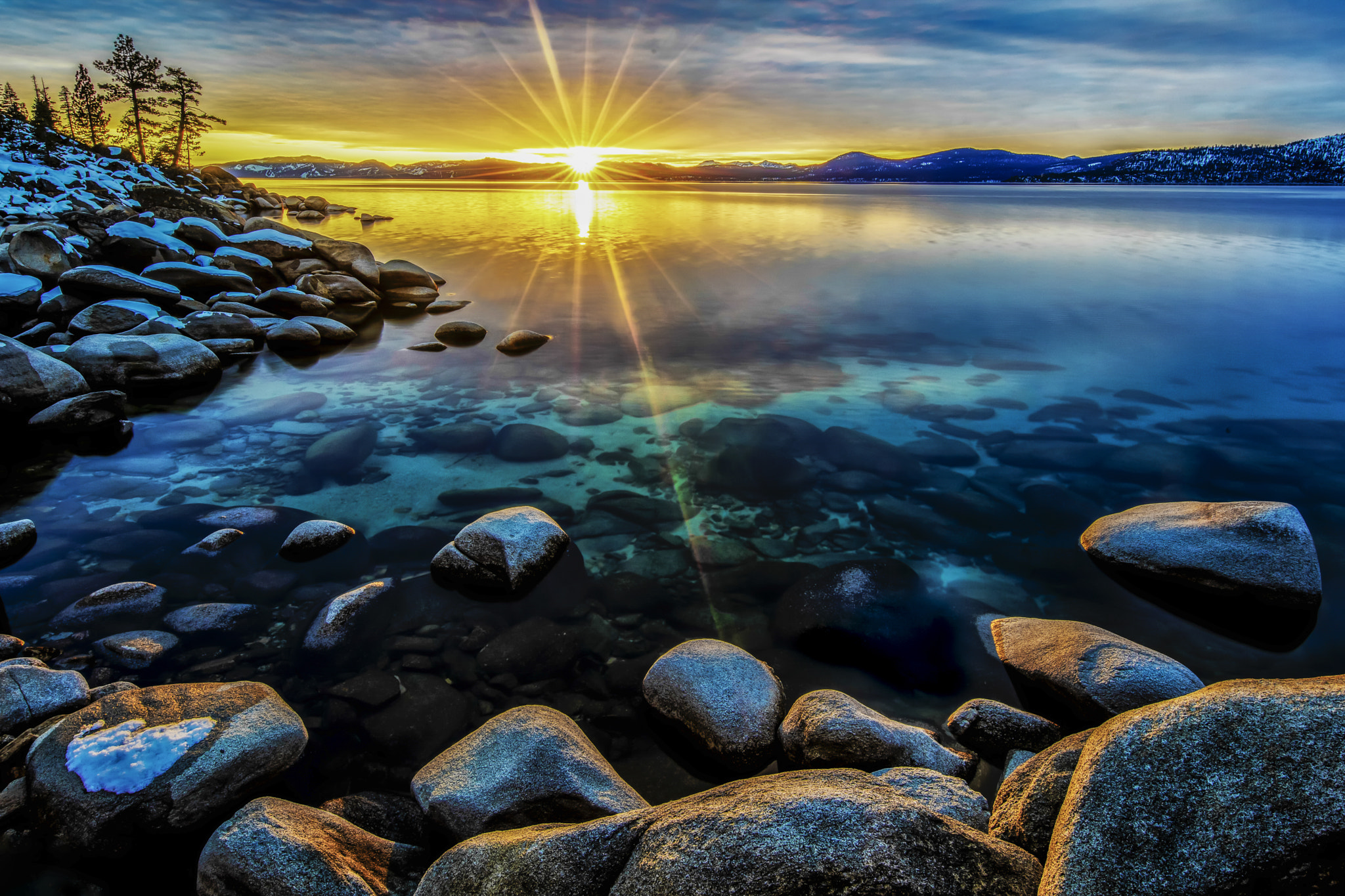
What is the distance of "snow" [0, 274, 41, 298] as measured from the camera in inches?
526

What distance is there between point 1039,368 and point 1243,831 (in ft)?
40.5

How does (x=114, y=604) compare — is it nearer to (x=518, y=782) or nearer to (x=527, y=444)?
(x=518, y=782)

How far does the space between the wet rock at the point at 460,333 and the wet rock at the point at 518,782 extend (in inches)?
491

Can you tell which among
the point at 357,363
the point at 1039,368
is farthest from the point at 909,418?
the point at 357,363

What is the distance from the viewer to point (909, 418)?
9758 mm

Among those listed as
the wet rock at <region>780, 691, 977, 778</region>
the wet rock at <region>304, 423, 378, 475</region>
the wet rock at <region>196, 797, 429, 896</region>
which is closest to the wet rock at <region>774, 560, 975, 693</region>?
the wet rock at <region>780, 691, 977, 778</region>

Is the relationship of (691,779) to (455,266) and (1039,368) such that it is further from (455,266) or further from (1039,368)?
(455,266)

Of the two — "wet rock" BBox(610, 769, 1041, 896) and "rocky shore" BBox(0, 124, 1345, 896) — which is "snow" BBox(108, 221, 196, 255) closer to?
"rocky shore" BBox(0, 124, 1345, 896)

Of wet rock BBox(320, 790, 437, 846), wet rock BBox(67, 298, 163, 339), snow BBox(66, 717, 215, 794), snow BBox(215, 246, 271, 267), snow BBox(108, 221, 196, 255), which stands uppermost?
snow BBox(108, 221, 196, 255)

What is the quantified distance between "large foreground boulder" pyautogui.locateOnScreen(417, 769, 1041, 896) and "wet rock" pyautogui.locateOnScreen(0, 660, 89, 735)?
314cm

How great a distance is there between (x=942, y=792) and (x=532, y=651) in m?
3.09

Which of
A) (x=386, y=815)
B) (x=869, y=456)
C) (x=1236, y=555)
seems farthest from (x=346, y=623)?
(x=1236, y=555)

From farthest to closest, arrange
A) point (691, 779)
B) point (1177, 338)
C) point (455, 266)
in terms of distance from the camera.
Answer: point (455, 266)
point (1177, 338)
point (691, 779)

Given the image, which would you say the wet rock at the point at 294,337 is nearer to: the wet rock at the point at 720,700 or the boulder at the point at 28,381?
the boulder at the point at 28,381
